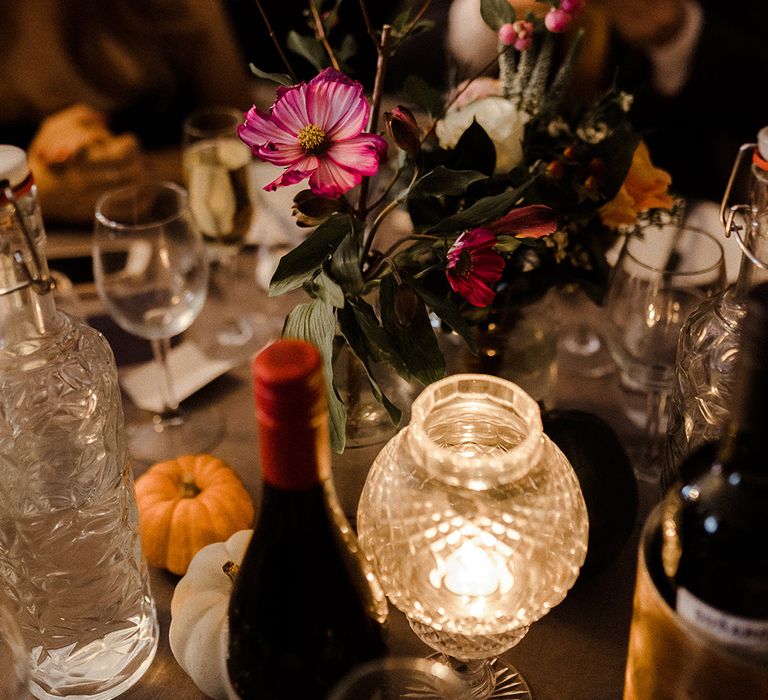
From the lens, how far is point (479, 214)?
0.61 metres

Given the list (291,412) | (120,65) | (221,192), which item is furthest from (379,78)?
(120,65)

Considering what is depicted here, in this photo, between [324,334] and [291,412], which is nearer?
[291,412]

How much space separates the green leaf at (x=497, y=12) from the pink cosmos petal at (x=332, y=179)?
8.9 inches

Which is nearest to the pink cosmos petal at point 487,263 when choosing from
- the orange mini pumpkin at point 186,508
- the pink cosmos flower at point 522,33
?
the pink cosmos flower at point 522,33

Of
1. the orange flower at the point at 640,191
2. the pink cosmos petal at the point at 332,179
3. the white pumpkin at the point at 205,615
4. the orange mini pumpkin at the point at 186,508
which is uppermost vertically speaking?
the pink cosmos petal at the point at 332,179

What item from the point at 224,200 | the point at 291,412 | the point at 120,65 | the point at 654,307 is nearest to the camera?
the point at 291,412

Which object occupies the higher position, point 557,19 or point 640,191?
point 557,19

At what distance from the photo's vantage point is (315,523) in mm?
541

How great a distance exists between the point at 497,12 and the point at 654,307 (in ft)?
1.08

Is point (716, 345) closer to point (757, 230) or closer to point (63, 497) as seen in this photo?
point (757, 230)

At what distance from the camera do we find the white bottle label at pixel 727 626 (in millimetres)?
449

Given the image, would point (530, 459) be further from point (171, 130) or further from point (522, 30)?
point (171, 130)

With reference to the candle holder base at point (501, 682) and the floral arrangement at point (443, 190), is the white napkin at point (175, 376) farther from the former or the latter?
the candle holder base at point (501, 682)

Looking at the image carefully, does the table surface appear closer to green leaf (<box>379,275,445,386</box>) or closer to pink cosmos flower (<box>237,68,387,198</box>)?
green leaf (<box>379,275,445,386</box>)
